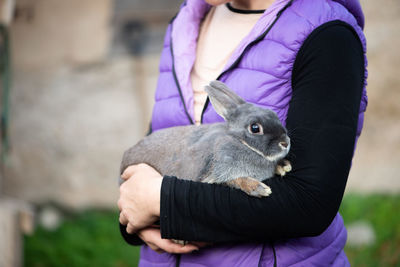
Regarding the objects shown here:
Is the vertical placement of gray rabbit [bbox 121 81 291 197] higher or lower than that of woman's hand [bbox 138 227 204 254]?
higher

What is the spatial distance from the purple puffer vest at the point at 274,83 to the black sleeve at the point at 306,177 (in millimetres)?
52

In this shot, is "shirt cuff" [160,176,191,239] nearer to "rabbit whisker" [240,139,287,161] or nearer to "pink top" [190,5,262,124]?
"rabbit whisker" [240,139,287,161]

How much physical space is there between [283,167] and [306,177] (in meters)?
0.13

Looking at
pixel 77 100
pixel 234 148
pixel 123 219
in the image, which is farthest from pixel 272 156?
pixel 77 100

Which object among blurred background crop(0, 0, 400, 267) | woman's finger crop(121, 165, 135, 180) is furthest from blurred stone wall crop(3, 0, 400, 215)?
woman's finger crop(121, 165, 135, 180)

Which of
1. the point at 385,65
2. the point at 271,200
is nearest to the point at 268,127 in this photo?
the point at 271,200

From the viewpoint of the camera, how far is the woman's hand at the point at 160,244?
5.10ft

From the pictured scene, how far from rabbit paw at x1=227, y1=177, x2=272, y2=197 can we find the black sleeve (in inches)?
0.8

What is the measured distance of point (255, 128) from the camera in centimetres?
155

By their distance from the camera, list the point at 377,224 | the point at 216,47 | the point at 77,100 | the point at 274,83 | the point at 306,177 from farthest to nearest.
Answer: the point at 77,100
the point at 377,224
the point at 216,47
the point at 274,83
the point at 306,177

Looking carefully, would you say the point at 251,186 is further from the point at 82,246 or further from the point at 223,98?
the point at 82,246

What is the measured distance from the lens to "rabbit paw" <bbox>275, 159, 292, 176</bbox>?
4.99ft

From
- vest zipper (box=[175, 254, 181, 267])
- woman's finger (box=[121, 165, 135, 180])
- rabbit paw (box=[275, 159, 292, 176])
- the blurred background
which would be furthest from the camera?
the blurred background

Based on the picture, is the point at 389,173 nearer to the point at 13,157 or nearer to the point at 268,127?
the point at 268,127
